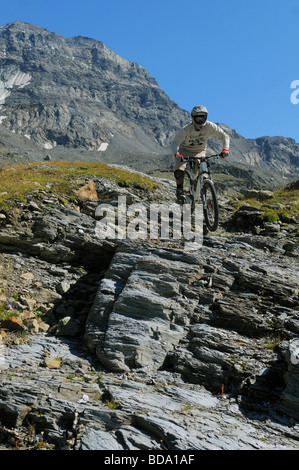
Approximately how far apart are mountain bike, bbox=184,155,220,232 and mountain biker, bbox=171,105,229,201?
286mm

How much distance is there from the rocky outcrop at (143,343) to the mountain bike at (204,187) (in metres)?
0.92

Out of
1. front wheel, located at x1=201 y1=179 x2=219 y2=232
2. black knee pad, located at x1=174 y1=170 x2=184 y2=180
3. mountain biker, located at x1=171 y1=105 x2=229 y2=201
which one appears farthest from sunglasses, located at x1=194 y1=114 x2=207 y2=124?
front wheel, located at x1=201 y1=179 x2=219 y2=232

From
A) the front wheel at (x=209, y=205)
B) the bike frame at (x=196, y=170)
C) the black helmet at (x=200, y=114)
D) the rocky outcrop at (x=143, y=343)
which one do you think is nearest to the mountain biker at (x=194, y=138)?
the black helmet at (x=200, y=114)

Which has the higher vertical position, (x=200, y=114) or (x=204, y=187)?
(x=200, y=114)

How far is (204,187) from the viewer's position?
42.3 ft

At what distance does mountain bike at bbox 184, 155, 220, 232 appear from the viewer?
1259 cm

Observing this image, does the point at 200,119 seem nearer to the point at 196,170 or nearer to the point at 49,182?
the point at 196,170

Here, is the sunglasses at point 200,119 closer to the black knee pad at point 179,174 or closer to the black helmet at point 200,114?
the black helmet at point 200,114

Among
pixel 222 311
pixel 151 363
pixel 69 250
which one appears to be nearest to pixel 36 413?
pixel 151 363

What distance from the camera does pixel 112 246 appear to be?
13.2 metres

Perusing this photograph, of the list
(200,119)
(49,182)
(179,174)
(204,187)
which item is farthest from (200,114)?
(49,182)

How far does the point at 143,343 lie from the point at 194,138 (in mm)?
8140

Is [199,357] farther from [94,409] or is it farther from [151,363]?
[94,409]
